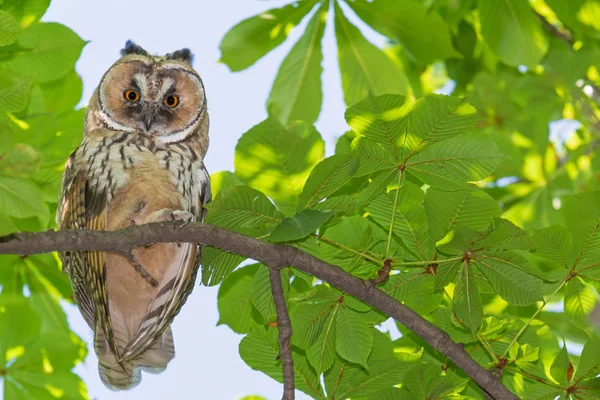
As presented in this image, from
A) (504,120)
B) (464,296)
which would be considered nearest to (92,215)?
(464,296)

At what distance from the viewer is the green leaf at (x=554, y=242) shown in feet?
6.34

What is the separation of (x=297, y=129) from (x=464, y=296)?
2.28 ft

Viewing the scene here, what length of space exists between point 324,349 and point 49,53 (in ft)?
5.02

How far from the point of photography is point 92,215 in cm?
254

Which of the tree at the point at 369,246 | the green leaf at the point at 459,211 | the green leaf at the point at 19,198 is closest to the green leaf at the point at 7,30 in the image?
the tree at the point at 369,246

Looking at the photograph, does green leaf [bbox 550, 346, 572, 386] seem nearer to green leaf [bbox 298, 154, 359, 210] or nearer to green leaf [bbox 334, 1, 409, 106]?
green leaf [bbox 298, 154, 359, 210]

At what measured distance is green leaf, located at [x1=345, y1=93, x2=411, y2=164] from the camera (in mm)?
1871

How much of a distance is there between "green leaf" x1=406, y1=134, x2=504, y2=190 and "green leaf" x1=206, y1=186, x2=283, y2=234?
1.27 feet

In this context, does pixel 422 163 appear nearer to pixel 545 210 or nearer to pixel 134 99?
pixel 134 99

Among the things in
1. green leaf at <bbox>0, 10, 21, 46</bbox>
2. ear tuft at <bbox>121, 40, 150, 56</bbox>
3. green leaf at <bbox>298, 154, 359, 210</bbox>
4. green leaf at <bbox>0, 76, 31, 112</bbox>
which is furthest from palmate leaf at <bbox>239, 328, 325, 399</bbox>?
ear tuft at <bbox>121, 40, 150, 56</bbox>

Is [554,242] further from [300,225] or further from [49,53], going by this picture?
[49,53]

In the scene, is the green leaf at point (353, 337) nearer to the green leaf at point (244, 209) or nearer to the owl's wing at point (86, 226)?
the green leaf at point (244, 209)

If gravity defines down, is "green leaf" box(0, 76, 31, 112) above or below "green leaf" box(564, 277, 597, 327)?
above

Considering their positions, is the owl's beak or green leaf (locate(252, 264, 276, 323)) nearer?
green leaf (locate(252, 264, 276, 323))
